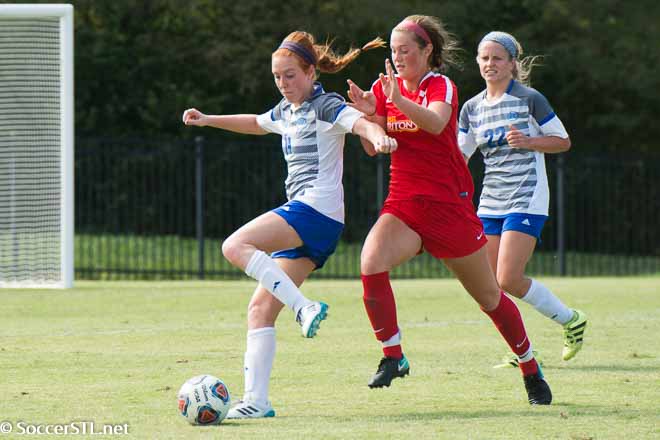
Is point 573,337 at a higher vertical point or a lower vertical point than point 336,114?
lower

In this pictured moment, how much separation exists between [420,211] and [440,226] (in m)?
0.13

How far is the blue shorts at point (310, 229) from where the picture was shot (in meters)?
6.41

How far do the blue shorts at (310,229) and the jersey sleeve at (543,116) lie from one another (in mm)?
2286

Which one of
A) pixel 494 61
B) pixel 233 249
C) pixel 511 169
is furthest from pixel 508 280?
pixel 233 249

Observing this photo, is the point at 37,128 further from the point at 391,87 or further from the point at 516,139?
the point at 391,87

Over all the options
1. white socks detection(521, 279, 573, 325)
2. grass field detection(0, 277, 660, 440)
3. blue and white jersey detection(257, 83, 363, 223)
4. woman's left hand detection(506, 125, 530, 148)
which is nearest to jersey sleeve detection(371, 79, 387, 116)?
blue and white jersey detection(257, 83, 363, 223)

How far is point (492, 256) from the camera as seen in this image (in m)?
8.64

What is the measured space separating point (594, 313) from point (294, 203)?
21.5 ft

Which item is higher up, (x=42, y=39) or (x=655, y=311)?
(x=42, y=39)

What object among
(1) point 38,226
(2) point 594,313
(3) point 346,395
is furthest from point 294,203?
(1) point 38,226

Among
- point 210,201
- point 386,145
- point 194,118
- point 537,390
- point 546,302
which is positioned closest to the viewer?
point 386,145

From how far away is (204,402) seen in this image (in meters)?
6.02

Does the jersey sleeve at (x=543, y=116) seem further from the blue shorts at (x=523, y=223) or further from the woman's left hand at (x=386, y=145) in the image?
the woman's left hand at (x=386, y=145)

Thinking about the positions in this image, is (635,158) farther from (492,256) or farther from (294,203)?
(294,203)
